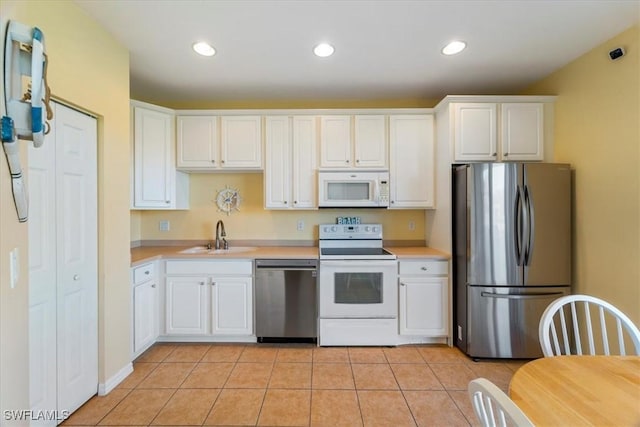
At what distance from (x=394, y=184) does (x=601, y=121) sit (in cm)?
167

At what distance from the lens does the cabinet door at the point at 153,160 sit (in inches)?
112

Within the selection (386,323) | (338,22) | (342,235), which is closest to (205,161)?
(342,235)

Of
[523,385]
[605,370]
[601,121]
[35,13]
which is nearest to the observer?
[523,385]

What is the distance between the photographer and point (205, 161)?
3145mm

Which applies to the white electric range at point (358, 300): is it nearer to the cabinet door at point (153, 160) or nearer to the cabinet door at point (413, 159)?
the cabinet door at point (413, 159)

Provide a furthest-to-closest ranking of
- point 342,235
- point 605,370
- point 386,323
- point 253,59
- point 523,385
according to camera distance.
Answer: point 342,235 → point 386,323 → point 253,59 → point 605,370 → point 523,385

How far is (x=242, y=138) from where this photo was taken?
3.15 metres

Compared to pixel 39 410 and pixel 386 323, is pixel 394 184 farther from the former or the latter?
pixel 39 410

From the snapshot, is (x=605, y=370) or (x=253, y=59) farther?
(x=253, y=59)

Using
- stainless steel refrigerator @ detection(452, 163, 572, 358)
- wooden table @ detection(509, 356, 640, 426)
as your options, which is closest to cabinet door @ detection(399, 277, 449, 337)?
stainless steel refrigerator @ detection(452, 163, 572, 358)

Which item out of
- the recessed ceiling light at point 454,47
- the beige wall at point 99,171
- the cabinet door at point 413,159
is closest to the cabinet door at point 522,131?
the cabinet door at point 413,159

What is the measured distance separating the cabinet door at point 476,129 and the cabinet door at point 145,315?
3128mm

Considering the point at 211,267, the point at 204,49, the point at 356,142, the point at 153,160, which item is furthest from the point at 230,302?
the point at 204,49

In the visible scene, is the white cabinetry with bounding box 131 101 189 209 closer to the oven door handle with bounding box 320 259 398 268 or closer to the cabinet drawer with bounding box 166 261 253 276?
the cabinet drawer with bounding box 166 261 253 276
